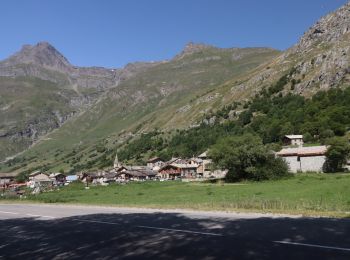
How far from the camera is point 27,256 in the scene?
13656mm

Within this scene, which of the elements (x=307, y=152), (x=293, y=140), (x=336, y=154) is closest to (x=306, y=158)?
(x=307, y=152)

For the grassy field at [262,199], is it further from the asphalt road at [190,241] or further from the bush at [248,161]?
the bush at [248,161]

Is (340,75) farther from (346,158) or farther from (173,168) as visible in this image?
(346,158)

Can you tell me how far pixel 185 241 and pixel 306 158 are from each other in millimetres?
84392

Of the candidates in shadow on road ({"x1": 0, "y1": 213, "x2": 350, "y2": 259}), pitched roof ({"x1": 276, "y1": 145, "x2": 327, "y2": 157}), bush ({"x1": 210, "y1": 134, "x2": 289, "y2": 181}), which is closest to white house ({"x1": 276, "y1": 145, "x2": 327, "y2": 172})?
pitched roof ({"x1": 276, "y1": 145, "x2": 327, "y2": 157})

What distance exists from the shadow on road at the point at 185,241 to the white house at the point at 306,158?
241 feet

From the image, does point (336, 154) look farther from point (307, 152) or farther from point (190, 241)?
point (190, 241)

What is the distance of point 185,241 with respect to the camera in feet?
45.3

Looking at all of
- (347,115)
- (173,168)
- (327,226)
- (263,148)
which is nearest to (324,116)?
(347,115)

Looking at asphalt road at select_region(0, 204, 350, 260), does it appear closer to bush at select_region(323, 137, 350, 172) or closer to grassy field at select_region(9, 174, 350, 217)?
grassy field at select_region(9, 174, 350, 217)

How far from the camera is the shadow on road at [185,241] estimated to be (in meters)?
11.6

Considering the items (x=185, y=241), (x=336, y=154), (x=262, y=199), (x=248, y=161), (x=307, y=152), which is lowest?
(x=262, y=199)

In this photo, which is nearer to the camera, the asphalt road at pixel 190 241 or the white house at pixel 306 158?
the asphalt road at pixel 190 241

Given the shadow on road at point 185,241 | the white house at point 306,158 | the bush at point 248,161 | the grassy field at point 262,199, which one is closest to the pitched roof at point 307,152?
the white house at point 306,158
